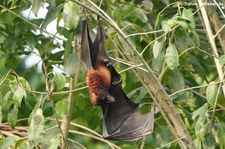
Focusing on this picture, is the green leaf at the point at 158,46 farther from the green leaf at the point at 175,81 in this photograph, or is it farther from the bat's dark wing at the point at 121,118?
the green leaf at the point at 175,81

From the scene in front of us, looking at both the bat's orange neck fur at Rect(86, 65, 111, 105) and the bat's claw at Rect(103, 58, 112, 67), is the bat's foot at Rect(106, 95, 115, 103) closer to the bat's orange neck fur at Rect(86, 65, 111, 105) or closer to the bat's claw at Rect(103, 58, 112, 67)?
the bat's orange neck fur at Rect(86, 65, 111, 105)

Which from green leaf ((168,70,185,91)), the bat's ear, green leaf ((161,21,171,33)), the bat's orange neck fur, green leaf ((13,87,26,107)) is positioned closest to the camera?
green leaf ((161,21,171,33))

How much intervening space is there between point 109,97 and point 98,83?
3.2 inches

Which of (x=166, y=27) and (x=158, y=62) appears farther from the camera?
(x=158, y=62)

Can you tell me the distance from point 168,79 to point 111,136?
50 centimetres

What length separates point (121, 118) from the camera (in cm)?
317

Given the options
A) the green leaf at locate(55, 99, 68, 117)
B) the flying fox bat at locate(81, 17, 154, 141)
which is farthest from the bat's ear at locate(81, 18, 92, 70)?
the green leaf at locate(55, 99, 68, 117)

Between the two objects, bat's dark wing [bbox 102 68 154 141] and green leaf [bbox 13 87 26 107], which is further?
bat's dark wing [bbox 102 68 154 141]

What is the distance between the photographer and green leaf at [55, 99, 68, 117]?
3128 mm

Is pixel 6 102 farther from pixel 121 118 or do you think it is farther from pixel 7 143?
pixel 121 118

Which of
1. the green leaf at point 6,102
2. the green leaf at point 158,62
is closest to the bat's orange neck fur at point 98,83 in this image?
the green leaf at point 158,62

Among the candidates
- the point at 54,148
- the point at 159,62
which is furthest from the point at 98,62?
the point at 54,148

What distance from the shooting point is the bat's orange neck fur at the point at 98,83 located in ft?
9.45

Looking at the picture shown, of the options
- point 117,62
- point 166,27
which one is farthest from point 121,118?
point 166,27
